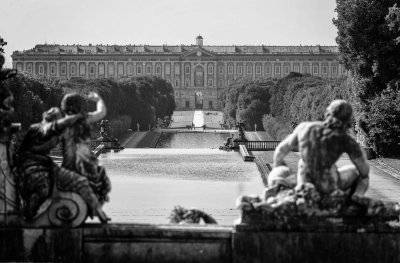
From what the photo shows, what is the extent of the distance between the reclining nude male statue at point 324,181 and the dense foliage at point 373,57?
1278 inches

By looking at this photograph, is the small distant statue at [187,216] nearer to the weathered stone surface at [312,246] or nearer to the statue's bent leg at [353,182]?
the weathered stone surface at [312,246]

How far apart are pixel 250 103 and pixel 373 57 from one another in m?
61.2

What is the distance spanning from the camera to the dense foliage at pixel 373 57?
44094 millimetres

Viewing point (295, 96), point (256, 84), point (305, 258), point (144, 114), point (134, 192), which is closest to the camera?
point (305, 258)

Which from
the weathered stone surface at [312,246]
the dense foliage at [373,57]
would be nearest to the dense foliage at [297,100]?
the dense foliage at [373,57]

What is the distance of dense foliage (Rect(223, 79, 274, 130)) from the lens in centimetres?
10206

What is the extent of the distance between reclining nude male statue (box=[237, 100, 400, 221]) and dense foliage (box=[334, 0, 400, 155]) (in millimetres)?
32457

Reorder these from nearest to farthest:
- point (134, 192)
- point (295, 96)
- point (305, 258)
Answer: point (305, 258) < point (134, 192) < point (295, 96)

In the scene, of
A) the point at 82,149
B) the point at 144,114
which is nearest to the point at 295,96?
the point at 144,114

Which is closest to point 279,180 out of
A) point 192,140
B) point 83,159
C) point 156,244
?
point 156,244

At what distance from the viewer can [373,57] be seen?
4541 cm

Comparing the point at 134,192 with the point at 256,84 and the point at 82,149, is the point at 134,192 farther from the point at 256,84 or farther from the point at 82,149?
the point at 256,84

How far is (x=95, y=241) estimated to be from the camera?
10.1 m

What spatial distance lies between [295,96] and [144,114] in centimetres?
2165
